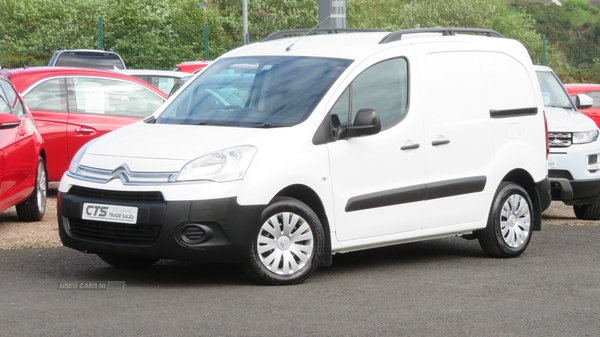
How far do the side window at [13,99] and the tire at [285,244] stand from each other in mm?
4428

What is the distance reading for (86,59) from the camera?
82.9 feet

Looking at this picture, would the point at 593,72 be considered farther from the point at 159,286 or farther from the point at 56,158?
the point at 159,286

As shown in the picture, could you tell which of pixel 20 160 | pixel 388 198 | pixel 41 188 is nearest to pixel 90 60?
pixel 41 188

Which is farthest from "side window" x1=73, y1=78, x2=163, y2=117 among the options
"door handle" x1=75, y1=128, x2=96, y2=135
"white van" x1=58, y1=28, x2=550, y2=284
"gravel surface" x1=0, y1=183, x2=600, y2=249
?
"white van" x1=58, y1=28, x2=550, y2=284

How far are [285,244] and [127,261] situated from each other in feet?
4.71

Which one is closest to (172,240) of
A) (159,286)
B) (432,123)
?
(159,286)

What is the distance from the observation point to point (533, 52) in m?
36.0

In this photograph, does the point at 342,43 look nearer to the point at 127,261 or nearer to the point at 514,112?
the point at 514,112

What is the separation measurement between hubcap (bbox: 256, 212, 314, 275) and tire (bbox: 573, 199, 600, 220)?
588 centimetres

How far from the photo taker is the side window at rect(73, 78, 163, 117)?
13258 millimetres

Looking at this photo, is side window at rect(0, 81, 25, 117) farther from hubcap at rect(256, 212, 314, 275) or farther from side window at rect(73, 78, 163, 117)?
hubcap at rect(256, 212, 314, 275)

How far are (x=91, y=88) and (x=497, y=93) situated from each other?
582 cm

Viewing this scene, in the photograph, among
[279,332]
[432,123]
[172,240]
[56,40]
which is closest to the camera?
[279,332]

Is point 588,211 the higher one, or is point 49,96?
point 49,96
